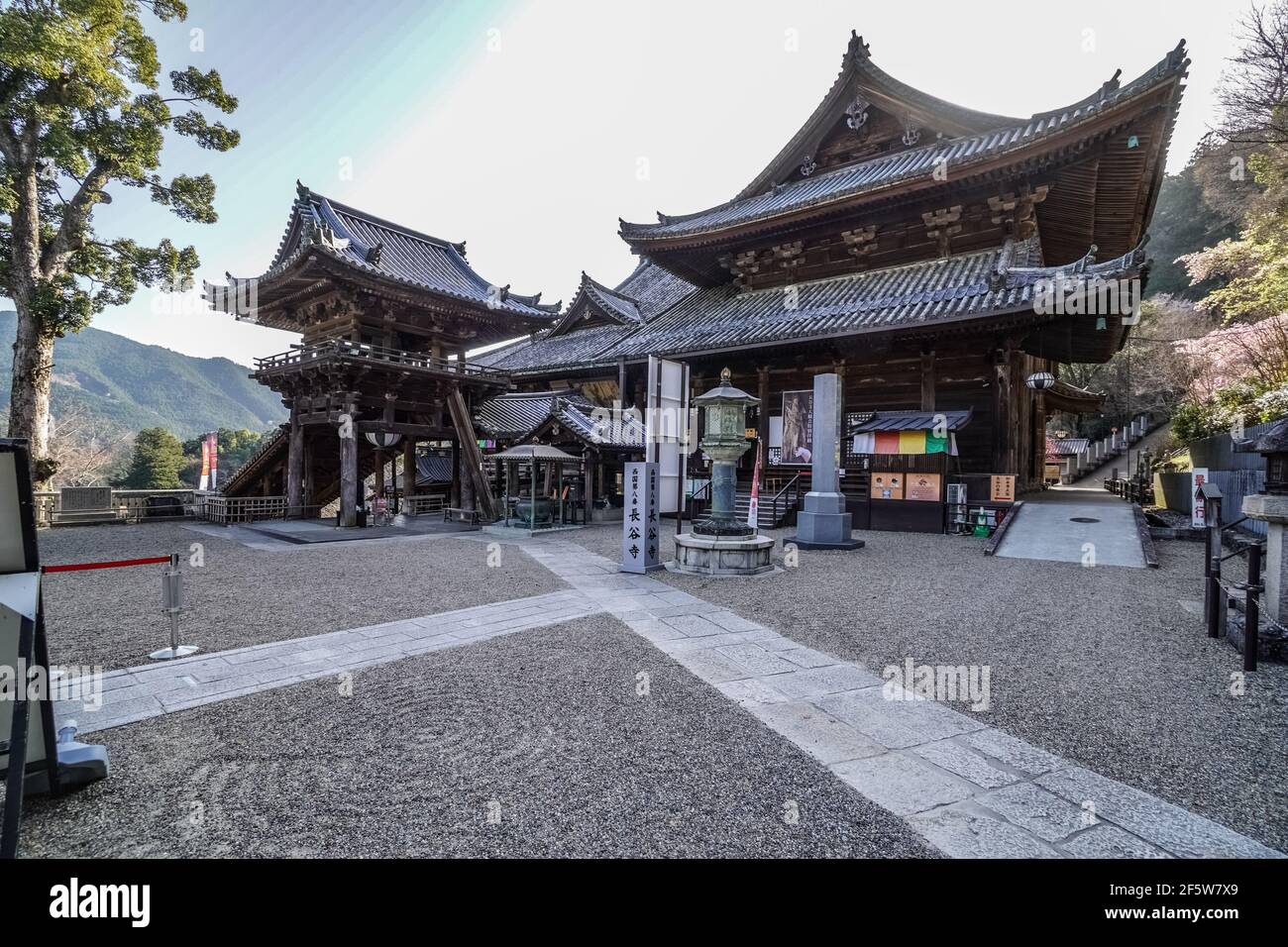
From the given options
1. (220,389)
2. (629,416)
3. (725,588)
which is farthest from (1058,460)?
(220,389)

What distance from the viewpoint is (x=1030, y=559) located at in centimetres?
1015

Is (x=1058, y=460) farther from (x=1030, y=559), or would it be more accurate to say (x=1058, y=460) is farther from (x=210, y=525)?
(x=210, y=525)

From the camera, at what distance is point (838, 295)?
52.6 ft

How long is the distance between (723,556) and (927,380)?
8.68m

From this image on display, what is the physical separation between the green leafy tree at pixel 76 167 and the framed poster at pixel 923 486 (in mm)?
20467

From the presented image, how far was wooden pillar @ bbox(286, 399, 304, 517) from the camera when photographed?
1752 cm

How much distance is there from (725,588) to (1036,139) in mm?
12275

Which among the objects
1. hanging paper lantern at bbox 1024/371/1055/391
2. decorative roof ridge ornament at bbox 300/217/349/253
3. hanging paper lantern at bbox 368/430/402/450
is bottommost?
hanging paper lantern at bbox 368/430/402/450

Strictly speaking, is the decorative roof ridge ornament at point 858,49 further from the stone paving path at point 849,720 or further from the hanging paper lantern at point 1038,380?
the stone paving path at point 849,720

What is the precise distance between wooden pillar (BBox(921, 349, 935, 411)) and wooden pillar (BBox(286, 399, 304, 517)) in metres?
18.3

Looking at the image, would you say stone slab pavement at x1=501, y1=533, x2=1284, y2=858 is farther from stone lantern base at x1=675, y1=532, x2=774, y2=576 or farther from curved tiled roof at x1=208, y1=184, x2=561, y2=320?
curved tiled roof at x1=208, y1=184, x2=561, y2=320

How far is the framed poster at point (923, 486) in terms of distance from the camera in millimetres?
13477

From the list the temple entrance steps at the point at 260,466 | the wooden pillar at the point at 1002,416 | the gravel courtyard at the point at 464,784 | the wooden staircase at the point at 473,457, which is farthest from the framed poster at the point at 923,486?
the temple entrance steps at the point at 260,466

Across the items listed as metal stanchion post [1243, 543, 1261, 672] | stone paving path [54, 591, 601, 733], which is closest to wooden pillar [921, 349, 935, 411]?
metal stanchion post [1243, 543, 1261, 672]
